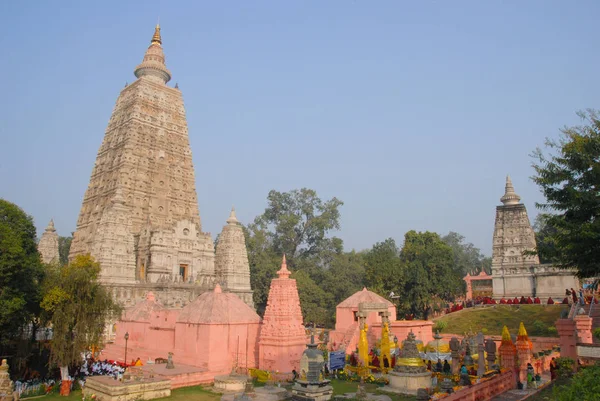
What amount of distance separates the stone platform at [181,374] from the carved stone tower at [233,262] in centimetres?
2476

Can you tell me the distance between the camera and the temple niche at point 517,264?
37.1 m

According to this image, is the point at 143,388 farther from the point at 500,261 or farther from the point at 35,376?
the point at 500,261

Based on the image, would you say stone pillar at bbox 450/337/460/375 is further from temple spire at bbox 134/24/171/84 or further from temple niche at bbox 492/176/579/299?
temple spire at bbox 134/24/171/84

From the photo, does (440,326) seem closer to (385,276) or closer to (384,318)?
(384,318)

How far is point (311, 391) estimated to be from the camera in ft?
45.8

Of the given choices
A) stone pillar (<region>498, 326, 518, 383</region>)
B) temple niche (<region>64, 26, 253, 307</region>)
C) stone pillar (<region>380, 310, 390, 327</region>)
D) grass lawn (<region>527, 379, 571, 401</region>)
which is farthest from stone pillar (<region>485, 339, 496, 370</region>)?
temple niche (<region>64, 26, 253, 307</region>)

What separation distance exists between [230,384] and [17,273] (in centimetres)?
975

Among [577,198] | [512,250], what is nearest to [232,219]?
[512,250]

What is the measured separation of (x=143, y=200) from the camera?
4200cm

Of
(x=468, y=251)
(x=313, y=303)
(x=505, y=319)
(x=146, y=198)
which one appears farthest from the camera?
(x=468, y=251)

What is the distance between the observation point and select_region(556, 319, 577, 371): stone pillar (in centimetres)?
1630

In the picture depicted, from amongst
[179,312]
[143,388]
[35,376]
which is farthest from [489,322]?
[35,376]

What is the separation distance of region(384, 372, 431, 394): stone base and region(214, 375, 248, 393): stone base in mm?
5385

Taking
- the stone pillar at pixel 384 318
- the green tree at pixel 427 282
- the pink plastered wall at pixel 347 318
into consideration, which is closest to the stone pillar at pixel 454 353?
the stone pillar at pixel 384 318
